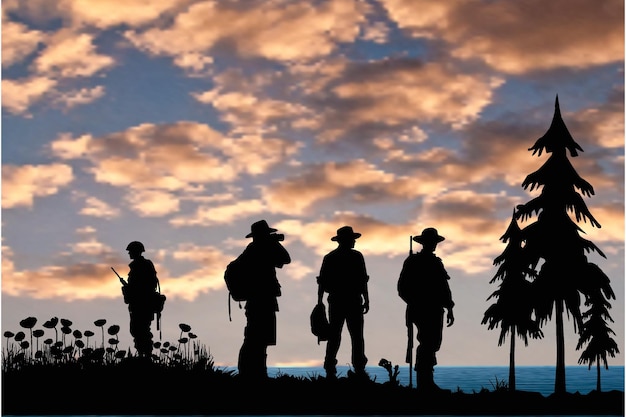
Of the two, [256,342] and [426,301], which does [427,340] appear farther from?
[256,342]

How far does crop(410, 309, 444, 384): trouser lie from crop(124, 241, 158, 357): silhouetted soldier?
651 cm

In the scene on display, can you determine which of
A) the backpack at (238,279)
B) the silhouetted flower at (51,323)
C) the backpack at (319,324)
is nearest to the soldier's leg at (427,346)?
the backpack at (319,324)

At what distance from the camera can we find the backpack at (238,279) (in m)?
17.9

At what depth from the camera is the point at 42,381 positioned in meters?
18.7

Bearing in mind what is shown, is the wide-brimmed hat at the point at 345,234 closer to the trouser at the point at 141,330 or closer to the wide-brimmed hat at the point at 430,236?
the wide-brimmed hat at the point at 430,236

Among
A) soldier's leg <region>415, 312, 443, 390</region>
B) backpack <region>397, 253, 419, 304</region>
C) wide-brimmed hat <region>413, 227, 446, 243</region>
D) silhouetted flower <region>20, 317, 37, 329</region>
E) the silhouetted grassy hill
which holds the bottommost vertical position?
the silhouetted grassy hill

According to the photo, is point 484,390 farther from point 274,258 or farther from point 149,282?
point 149,282

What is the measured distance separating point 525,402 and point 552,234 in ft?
21.0

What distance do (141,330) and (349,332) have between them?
5327 mm

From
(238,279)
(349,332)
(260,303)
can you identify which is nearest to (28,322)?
(238,279)

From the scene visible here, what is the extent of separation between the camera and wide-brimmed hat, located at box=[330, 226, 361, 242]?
59.9 feet

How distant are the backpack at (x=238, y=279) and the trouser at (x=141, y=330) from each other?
12.1 ft

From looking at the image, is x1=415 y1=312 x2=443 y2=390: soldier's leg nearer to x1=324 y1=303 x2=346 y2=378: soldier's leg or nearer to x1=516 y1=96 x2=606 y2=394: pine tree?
x1=324 y1=303 x2=346 y2=378: soldier's leg

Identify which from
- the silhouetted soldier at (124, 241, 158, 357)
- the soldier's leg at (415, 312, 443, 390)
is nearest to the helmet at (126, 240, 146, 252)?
the silhouetted soldier at (124, 241, 158, 357)
